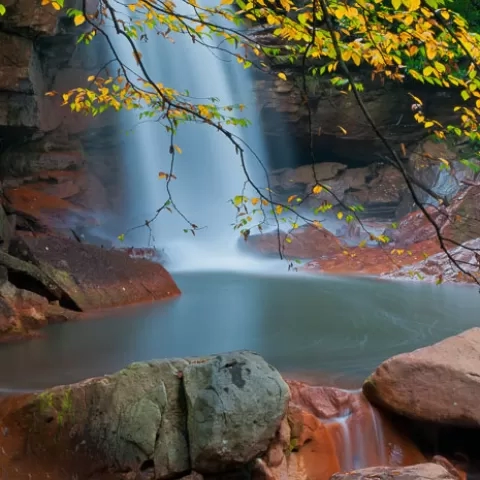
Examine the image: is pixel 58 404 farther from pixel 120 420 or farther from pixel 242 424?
pixel 242 424

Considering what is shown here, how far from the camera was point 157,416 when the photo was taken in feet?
10.4

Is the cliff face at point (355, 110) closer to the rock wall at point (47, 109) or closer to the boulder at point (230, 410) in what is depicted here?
the rock wall at point (47, 109)

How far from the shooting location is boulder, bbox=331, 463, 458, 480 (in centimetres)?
288

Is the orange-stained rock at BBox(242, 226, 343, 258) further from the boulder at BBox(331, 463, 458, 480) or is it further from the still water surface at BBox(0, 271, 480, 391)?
→ the boulder at BBox(331, 463, 458, 480)

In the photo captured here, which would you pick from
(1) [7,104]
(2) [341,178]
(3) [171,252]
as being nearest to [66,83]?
(1) [7,104]

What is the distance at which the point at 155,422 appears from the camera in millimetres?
3156

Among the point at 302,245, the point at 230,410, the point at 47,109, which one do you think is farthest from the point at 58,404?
the point at 302,245

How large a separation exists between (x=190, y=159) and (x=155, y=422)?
13.1m

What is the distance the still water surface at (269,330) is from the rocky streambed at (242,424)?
0.75 meters

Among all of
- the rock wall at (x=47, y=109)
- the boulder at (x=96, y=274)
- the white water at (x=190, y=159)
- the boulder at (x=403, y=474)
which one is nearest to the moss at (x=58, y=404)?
the boulder at (x=403, y=474)

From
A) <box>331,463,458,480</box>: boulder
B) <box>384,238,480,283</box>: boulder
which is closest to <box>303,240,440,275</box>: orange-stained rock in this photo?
<box>384,238,480,283</box>: boulder

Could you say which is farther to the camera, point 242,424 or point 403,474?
point 242,424

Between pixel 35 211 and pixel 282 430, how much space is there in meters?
9.82

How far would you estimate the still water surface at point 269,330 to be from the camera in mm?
5035
